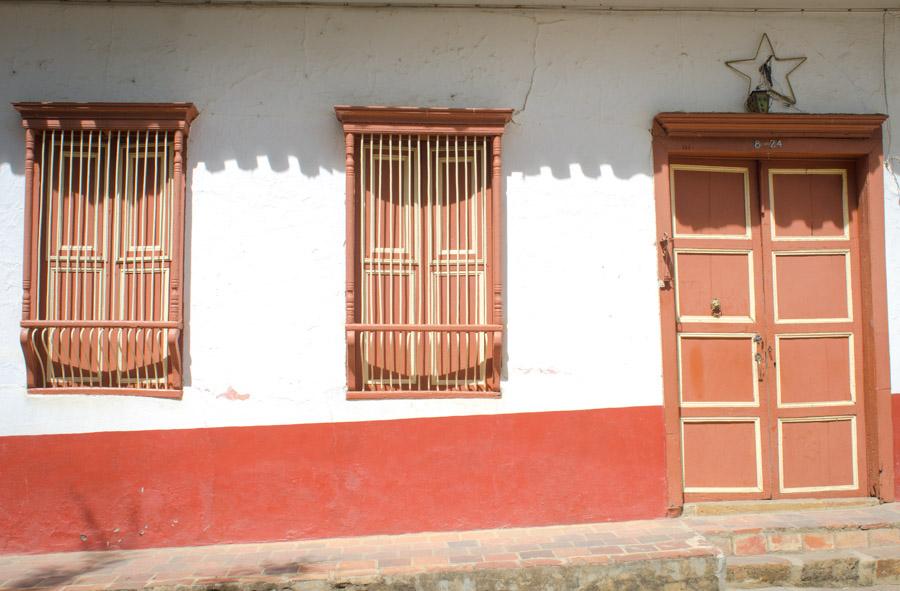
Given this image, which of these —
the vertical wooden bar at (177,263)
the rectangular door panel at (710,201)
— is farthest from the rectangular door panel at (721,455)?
the vertical wooden bar at (177,263)

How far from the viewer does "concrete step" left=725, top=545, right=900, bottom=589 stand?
4113 mm

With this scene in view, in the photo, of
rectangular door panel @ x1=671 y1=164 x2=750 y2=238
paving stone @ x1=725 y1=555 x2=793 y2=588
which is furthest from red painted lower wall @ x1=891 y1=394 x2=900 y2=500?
rectangular door panel @ x1=671 y1=164 x2=750 y2=238

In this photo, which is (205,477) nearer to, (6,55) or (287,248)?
(287,248)

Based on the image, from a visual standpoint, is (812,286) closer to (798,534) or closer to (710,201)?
(710,201)

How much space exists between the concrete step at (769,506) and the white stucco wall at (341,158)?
0.77 meters

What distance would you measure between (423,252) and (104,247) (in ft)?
6.53

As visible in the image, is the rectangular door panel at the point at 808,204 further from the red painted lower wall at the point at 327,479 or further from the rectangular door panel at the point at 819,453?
the red painted lower wall at the point at 327,479

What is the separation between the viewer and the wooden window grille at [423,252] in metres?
4.45

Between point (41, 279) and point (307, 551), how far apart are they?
2.32 meters

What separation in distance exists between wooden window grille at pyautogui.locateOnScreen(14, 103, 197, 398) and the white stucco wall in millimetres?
118

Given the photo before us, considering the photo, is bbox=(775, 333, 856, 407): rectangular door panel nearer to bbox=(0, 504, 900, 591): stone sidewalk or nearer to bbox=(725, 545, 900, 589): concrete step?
bbox=(0, 504, 900, 591): stone sidewalk

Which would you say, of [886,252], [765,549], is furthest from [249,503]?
[886,252]

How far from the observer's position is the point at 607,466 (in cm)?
452

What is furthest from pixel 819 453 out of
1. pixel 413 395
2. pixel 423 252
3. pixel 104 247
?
pixel 104 247
